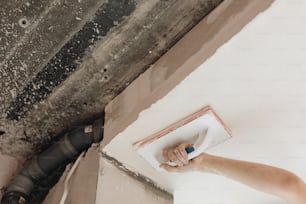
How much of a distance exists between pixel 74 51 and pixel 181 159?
398 millimetres

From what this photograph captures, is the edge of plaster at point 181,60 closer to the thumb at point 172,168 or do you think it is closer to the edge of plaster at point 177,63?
the edge of plaster at point 177,63

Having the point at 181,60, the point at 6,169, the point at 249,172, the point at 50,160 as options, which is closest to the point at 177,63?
the point at 181,60

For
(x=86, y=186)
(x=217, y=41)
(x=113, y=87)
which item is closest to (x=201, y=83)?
(x=217, y=41)

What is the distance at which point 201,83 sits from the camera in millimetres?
1266

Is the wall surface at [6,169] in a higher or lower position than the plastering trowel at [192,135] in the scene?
higher

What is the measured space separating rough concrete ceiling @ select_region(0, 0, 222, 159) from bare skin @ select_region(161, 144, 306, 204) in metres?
0.28

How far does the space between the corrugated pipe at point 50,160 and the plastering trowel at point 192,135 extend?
0.66 feet

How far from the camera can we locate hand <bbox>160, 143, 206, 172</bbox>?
4.48ft

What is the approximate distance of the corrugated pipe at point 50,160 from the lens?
1.58 meters

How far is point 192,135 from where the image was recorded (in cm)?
138

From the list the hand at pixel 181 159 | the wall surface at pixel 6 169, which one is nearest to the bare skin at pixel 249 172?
the hand at pixel 181 159

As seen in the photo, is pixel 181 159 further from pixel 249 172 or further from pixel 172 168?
pixel 249 172

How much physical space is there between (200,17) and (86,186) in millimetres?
561

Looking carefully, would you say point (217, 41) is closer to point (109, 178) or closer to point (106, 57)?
point (106, 57)
